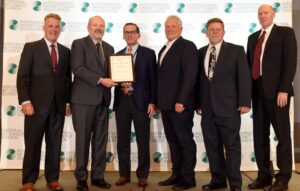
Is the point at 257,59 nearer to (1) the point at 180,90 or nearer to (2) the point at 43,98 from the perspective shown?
(1) the point at 180,90

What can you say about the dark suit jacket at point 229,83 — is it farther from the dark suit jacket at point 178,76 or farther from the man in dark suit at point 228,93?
the dark suit jacket at point 178,76

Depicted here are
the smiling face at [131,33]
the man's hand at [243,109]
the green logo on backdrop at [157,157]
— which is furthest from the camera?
the green logo on backdrop at [157,157]

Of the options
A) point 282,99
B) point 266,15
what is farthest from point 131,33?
point 282,99

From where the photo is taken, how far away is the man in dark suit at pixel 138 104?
359 centimetres

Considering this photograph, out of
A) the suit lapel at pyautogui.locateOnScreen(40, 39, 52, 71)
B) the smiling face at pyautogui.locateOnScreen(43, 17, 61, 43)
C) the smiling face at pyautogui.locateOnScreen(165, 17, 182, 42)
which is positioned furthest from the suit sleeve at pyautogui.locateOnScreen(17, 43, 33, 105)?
the smiling face at pyautogui.locateOnScreen(165, 17, 182, 42)

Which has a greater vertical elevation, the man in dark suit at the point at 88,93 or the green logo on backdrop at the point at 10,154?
the man in dark suit at the point at 88,93

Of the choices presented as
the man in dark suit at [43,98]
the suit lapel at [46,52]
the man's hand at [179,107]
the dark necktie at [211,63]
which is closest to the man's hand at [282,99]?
the dark necktie at [211,63]

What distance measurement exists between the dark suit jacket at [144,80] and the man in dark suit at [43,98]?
0.64 meters

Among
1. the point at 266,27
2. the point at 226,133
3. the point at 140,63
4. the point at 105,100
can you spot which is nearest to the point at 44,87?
the point at 105,100

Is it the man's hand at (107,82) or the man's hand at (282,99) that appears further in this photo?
the man's hand at (107,82)

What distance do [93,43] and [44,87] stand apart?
661mm

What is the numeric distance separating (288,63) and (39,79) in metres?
2.39

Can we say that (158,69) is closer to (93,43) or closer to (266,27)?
(93,43)

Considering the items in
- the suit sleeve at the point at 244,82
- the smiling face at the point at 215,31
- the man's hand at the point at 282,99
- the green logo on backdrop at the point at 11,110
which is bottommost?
the green logo on backdrop at the point at 11,110
